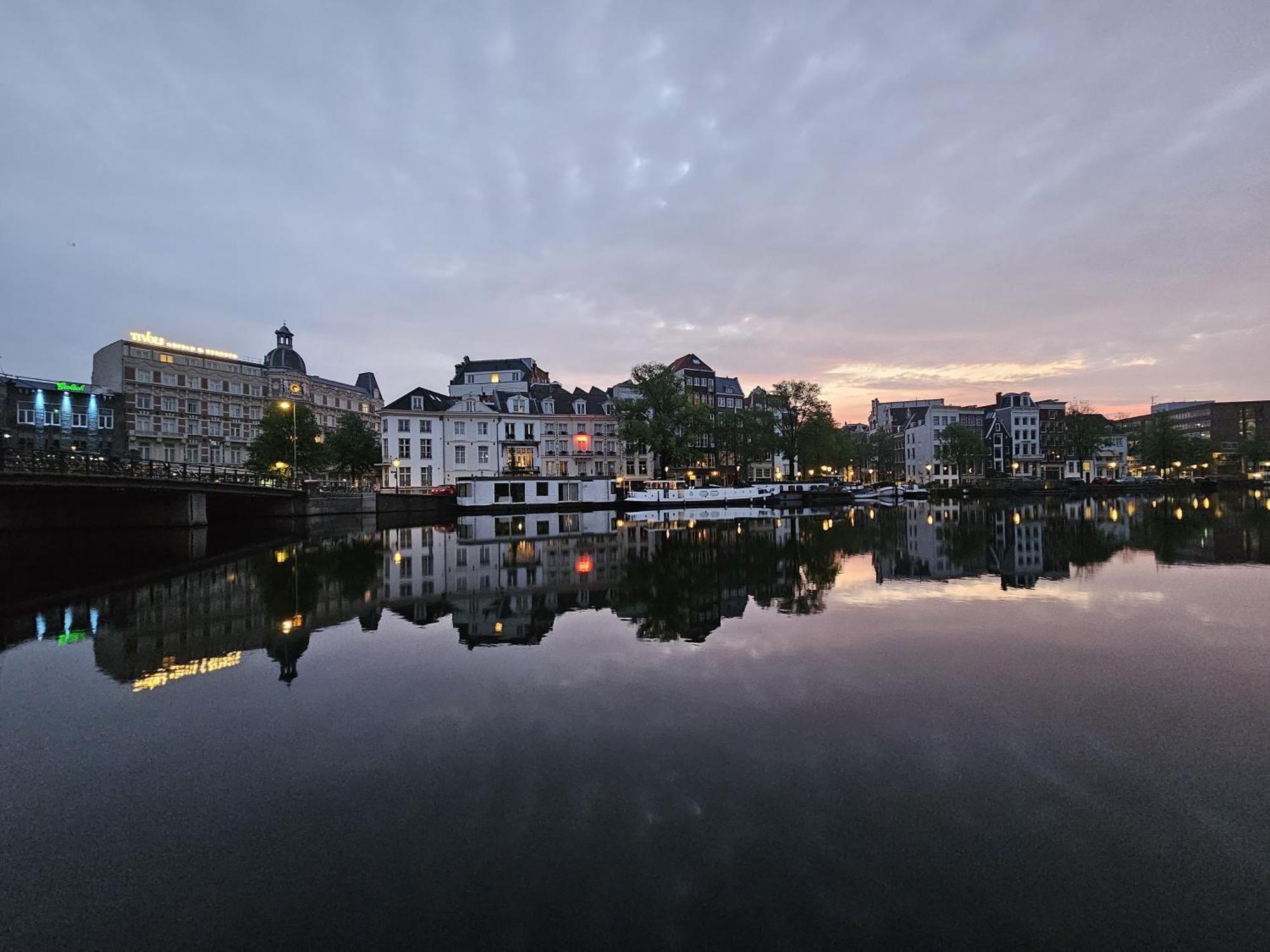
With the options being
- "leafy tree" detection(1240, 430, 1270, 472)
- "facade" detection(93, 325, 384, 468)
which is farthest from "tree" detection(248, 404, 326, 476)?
"leafy tree" detection(1240, 430, 1270, 472)

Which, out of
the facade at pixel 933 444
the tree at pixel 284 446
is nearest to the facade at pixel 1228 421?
the facade at pixel 933 444

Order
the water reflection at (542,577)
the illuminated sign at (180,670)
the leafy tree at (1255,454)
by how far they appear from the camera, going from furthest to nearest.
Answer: the leafy tree at (1255,454) < the water reflection at (542,577) < the illuminated sign at (180,670)

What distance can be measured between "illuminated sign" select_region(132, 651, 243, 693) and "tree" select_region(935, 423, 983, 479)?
115 m

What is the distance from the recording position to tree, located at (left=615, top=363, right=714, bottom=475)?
72500 mm

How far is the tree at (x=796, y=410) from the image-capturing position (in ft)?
291

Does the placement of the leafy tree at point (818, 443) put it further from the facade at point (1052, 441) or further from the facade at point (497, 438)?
the facade at point (1052, 441)

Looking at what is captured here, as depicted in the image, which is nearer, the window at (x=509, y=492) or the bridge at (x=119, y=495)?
the bridge at (x=119, y=495)

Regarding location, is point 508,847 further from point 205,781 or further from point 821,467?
point 821,467

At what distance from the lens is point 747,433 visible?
295ft

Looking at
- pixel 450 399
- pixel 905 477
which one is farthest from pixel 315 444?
pixel 905 477

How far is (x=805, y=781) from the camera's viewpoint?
601 centimetres

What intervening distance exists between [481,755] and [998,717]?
21.0 ft

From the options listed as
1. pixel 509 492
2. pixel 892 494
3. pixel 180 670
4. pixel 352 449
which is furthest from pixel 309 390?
pixel 180 670

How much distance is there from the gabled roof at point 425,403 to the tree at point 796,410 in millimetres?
46480
